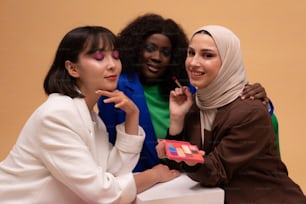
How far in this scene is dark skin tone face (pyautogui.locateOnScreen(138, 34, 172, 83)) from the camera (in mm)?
1488

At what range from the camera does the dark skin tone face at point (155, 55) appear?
58.6 inches

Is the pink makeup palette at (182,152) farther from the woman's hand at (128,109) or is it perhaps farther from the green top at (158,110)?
the green top at (158,110)

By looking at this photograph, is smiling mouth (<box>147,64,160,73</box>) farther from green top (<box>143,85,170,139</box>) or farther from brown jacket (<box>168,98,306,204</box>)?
brown jacket (<box>168,98,306,204</box>)

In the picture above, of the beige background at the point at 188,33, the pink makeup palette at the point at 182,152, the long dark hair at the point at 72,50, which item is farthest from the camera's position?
the beige background at the point at 188,33

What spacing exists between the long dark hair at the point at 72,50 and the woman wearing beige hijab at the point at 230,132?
0.87ft

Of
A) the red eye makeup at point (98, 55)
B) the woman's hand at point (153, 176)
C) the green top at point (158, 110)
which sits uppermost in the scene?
the red eye makeup at point (98, 55)

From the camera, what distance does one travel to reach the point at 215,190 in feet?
3.90

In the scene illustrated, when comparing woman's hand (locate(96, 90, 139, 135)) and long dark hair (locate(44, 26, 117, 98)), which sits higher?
long dark hair (locate(44, 26, 117, 98))

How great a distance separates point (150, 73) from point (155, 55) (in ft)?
0.23

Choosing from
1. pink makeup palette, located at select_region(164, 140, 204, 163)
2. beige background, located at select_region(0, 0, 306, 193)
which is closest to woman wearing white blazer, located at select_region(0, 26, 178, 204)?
pink makeup palette, located at select_region(164, 140, 204, 163)

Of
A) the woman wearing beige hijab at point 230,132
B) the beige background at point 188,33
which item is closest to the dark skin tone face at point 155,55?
the woman wearing beige hijab at point 230,132

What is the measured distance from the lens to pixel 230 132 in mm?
1218

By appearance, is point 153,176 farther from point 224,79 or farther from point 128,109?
point 224,79

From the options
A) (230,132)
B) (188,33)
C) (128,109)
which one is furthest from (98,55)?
(188,33)
